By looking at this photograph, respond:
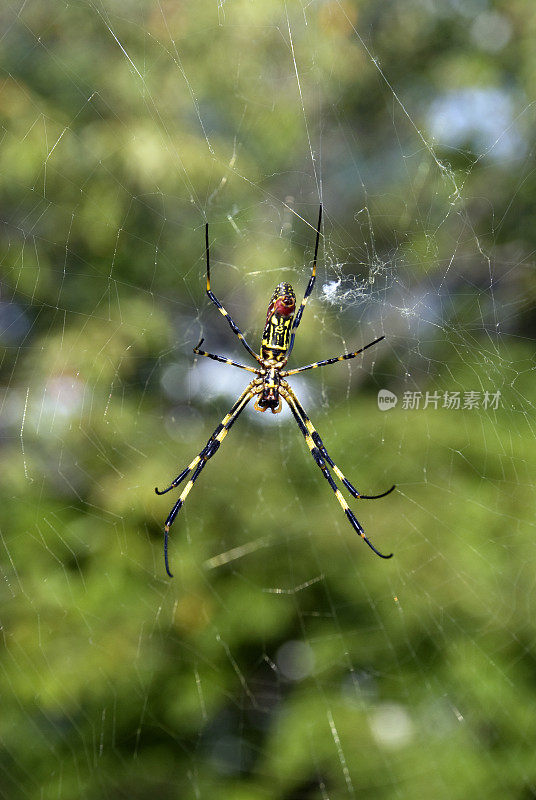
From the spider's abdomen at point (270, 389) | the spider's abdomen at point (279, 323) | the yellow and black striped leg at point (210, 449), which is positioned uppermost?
the spider's abdomen at point (279, 323)

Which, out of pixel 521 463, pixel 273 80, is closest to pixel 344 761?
pixel 521 463

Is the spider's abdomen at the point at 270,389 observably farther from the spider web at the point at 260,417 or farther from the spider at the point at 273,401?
the spider web at the point at 260,417

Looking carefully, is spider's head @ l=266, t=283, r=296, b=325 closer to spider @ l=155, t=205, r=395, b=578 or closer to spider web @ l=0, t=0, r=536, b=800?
spider @ l=155, t=205, r=395, b=578

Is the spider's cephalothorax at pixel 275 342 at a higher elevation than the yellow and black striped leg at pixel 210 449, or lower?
higher

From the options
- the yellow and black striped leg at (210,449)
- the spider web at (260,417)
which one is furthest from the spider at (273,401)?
the spider web at (260,417)

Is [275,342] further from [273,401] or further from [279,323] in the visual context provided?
[273,401]

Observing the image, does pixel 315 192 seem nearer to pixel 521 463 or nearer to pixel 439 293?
pixel 439 293

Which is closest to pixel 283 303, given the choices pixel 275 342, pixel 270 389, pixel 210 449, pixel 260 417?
pixel 275 342
